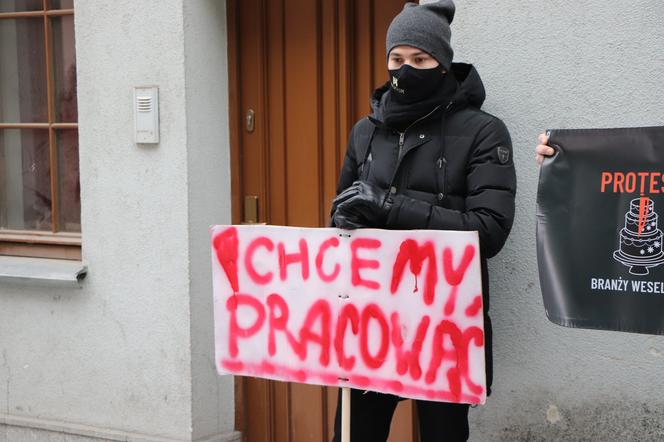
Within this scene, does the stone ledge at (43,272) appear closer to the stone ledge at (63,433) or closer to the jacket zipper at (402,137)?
the stone ledge at (63,433)

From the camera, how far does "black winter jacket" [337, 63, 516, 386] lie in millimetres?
3133

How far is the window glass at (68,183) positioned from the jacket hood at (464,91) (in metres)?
2.54

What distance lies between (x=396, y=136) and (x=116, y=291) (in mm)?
2305

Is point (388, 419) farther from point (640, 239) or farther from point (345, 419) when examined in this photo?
point (640, 239)

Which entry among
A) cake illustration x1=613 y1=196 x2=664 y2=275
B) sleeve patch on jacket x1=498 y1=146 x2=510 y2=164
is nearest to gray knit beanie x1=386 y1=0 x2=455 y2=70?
sleeve patch on jacket x1=498 y1=146 x2=510 y2=164

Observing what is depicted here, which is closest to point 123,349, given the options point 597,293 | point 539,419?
point 539,419

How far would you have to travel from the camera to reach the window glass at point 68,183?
17.8ft

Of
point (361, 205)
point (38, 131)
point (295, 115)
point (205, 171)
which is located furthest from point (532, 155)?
point (38, 131)

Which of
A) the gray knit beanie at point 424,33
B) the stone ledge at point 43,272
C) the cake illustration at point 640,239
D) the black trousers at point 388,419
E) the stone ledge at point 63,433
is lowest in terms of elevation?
the stone ledge at point 63,433

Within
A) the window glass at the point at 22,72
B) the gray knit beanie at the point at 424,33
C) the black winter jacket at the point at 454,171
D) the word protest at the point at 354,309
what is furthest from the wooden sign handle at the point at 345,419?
the window glass at the point at 22,72

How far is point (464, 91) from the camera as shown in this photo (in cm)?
331

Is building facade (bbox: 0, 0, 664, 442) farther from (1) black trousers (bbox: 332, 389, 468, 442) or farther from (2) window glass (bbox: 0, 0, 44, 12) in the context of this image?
(1) black trousers (bbox: 332, 389, 468, 442)

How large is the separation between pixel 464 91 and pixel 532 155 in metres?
0.70

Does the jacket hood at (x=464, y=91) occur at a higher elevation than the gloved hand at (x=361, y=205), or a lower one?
higher
